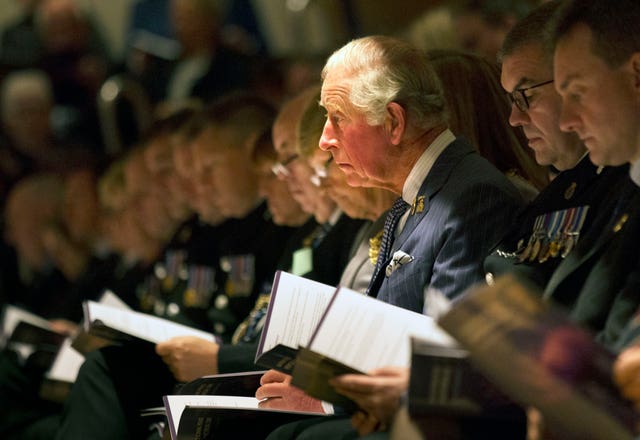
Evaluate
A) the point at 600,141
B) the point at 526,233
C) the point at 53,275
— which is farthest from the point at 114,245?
the point at 600,141

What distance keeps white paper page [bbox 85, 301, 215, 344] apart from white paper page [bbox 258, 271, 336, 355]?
111 centimetres

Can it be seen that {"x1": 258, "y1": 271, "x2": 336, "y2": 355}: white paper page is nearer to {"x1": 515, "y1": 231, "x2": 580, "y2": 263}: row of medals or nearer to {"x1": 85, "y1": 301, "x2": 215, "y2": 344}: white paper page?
{"x1": 515, "y1": 231, "x2": 580, "y2": 263}: row of medals

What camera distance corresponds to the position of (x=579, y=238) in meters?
2.68

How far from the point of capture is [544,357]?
197cm

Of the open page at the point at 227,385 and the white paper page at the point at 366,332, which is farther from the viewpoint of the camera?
the open page at the point at 227,385

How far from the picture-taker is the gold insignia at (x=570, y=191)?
2.79 metres

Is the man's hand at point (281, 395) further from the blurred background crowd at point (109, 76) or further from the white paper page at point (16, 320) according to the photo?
the blurred background crowd at point (109, 76)

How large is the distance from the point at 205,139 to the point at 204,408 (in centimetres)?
250

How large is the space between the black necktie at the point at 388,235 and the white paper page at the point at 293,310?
1.11 feet

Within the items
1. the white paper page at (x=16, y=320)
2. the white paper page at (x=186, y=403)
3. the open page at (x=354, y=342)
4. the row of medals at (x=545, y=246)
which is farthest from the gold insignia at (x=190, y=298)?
the open page at (x=354, y=342)

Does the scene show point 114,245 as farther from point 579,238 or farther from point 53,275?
point 579,238

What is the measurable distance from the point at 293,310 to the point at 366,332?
53cm

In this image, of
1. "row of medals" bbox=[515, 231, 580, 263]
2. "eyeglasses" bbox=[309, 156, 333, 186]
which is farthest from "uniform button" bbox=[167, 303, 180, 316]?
"row of medals" bbox=[515, 231, 580, 263]

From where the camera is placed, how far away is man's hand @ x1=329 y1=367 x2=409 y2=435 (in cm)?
239
